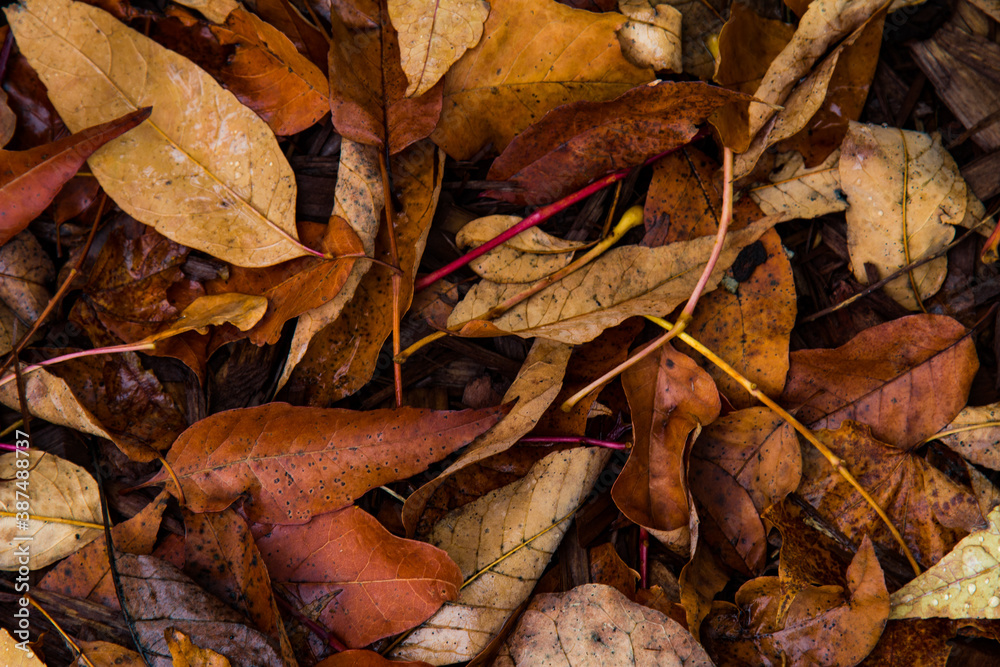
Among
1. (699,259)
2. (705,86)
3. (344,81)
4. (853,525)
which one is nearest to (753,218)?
(699,259)

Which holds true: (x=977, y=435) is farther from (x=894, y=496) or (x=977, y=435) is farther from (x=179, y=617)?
(x=179, y=617)

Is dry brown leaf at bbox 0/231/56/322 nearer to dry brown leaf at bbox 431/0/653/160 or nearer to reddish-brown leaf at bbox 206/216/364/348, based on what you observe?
reddish-brown leaf at bbox 206/216/364/348

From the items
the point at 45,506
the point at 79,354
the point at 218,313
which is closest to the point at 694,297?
the point at 218,313

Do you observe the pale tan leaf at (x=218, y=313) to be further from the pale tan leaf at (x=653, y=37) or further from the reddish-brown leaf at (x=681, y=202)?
the pale tan leaf at (x=653, y=37)

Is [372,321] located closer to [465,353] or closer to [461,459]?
[465,353]

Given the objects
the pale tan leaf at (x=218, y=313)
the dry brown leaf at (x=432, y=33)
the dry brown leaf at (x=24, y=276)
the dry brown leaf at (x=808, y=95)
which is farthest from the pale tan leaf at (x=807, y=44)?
the dry brown leaf at (x=24, y=276)

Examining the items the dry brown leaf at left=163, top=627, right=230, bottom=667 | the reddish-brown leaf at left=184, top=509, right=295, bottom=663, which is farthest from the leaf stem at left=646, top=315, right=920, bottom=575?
the dry brown leaf at left=163, top=627, right=230, bottom=667

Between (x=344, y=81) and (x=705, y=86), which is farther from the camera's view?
(x=344, y=81)

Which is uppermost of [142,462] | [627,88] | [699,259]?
[627,88]
